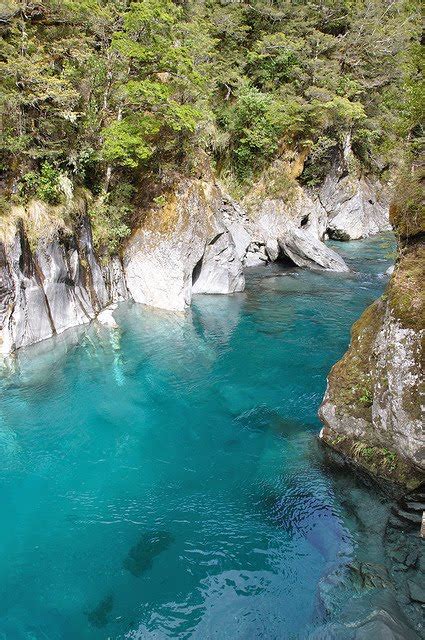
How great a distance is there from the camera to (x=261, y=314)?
56.5 feet

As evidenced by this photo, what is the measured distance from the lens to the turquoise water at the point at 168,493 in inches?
231

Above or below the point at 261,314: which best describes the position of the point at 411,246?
above

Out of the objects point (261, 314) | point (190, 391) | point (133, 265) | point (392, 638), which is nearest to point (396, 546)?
point (392, 638)

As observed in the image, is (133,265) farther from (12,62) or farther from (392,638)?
(392,638)

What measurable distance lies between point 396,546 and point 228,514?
2.78m

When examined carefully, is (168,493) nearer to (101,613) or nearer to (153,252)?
(101,613)

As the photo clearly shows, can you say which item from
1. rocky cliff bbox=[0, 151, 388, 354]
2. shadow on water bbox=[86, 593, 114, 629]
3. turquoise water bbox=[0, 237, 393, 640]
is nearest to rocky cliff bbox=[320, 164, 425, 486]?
turquoise water bbox=[0, 237, 393, 640]

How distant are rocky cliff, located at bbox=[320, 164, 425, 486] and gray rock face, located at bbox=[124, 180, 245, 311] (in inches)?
400

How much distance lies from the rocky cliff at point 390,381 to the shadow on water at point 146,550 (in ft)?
12.2

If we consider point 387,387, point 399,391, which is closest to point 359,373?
point 387,387

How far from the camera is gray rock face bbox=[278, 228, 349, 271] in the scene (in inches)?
929

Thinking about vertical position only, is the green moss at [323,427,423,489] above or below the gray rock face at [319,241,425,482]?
below

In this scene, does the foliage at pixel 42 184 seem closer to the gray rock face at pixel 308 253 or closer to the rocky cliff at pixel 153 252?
the rocky cliff at pixel 153 252

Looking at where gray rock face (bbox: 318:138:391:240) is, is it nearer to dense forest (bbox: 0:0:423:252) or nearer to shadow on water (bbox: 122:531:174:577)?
dense forest (bbox: 0:0:423:252)
